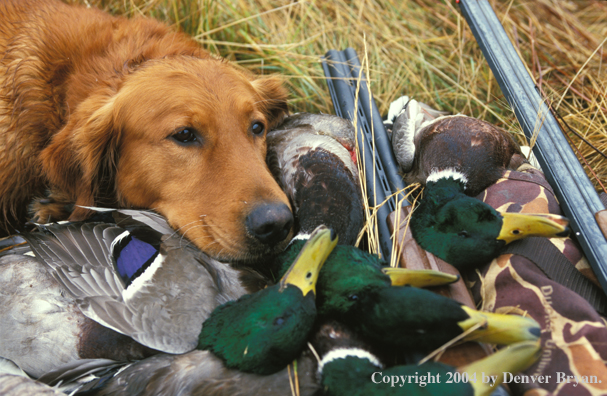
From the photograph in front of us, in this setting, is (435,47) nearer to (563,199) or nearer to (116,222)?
(563,199)

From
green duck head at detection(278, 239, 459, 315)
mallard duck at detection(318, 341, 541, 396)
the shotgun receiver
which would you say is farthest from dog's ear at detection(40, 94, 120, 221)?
mallard duck at detection(318, 341, 541, 396)

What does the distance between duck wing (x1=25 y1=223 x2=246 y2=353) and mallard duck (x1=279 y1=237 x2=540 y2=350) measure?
52cm

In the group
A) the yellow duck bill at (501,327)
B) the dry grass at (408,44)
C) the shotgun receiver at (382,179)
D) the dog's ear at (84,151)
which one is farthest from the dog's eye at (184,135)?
the dry grass at (408,44)

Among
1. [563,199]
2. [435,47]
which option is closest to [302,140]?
[563,199]

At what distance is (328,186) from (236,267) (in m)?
0.65

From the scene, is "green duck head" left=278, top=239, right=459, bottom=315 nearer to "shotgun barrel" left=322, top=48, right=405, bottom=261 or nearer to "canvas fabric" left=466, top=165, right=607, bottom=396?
"canvas fabric" left=466, top=165, right=607, bottom=396

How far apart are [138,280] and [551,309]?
1746mm

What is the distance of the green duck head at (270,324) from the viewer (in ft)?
5.72

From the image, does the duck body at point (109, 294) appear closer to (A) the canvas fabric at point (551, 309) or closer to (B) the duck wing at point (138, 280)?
(B) the duck wing at point (138, 280)

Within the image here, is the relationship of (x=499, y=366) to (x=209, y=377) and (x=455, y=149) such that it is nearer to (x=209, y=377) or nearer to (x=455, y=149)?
(x=209, y=377)

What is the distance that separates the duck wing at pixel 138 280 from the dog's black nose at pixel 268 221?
0.27m

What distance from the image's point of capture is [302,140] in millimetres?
2799

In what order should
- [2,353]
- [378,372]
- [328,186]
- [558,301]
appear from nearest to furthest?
[378,372], [558,301], [2,353], [328,186]

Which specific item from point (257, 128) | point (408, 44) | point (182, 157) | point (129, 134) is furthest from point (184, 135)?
point (408, 44)
